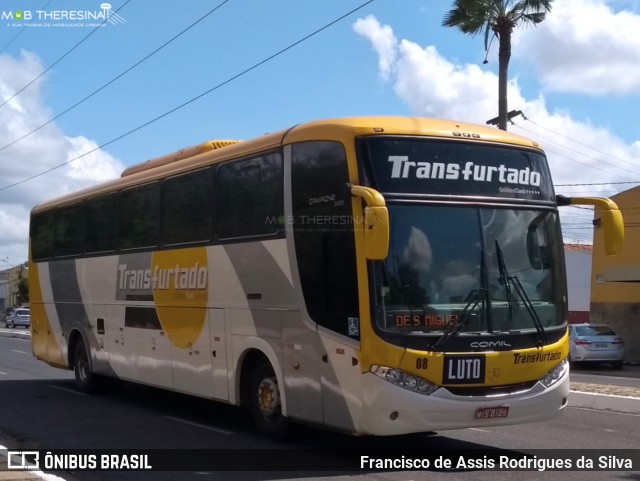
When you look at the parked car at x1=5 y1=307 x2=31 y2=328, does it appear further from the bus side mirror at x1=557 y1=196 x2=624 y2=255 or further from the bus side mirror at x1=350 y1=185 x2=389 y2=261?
the bus side mirror at x1=350 y1=185 x2=389 y2=261

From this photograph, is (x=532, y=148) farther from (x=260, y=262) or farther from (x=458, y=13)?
(x=458, y=13)

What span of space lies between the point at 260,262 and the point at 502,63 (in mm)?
16865

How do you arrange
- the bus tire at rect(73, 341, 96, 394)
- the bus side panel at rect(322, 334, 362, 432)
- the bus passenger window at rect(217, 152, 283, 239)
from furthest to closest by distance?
the bus tire at rect(73, 341, 96, 394), the bus passenger window at rect(217, 152, 283, 239), the bus side panel at rect(322, 334, 362, 432)

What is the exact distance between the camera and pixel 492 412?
8.99m

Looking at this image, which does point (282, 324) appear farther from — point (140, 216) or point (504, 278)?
point (140, 216)

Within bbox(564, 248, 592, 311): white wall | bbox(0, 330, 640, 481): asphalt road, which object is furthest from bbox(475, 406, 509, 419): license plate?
bbox(564, 248, 592, 311): white wall

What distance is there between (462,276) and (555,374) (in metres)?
1.60

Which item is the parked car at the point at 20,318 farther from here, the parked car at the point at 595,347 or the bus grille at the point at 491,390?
the bus grille at the point at 491,390

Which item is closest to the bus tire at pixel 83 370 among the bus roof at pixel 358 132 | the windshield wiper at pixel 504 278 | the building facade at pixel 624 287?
the bus roof at pixel 358 132

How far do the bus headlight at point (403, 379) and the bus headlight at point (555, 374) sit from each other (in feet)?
4.98

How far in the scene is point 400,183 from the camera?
9.12 m

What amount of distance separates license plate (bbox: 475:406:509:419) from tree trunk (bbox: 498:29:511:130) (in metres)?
16.4

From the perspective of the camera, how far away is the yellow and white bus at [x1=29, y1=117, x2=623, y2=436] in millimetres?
8781

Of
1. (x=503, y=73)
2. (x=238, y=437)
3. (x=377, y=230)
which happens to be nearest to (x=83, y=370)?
(x=238, y=437)
